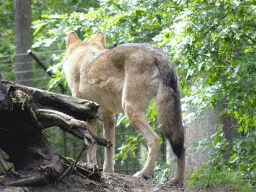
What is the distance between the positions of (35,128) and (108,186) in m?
0.99

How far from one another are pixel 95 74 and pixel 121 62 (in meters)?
0.58

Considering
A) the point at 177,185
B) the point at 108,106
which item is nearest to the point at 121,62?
the point at 108,106

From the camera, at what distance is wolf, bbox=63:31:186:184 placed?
4074 millimetres

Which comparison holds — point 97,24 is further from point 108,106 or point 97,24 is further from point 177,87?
point 177,87

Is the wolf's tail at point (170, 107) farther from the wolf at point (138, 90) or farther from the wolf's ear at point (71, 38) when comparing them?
the wolf's ear at point (71, 38)

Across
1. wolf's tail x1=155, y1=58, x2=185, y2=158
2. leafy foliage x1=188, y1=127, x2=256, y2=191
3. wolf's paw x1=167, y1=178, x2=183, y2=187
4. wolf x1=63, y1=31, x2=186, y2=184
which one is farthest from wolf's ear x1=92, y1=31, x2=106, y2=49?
wolf's paw x1=167, y1=178, x2=183, y2=187

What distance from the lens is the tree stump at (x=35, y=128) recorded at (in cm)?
258

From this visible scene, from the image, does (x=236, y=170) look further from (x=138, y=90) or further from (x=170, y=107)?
(x=138, y=90)

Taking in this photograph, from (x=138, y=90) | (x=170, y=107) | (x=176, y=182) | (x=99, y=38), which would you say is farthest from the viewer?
(x=99, y=38)

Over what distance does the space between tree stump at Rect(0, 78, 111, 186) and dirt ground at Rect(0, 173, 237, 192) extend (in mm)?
84

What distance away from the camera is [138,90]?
4375 millimetres

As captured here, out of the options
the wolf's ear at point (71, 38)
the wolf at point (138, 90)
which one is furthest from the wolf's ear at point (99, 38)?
the wolf at point (138, 90)

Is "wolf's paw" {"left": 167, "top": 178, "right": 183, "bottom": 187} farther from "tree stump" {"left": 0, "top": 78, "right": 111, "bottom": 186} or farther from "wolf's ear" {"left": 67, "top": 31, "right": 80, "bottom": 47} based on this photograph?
"wolf's ear" {"left": 67, "top": 31, "right": 80, "bottom": 47}

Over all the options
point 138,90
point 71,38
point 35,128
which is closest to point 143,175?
point 138,90
